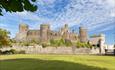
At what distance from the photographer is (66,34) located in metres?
129

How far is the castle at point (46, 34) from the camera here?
12700 centimetres

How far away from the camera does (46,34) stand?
12594cm

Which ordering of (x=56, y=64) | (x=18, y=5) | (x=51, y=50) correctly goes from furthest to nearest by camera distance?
(x=51, y=50) < (x=56, y=64) < (x=18, y=5)

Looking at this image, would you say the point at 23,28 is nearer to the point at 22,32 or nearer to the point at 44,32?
the point at 22,32

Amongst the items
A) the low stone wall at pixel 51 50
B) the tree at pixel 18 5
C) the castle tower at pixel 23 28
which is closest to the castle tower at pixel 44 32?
the castle tower at pixel 23 28

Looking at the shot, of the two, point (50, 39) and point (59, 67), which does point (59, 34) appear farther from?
point (59, 67)

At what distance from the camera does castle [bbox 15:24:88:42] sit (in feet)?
417

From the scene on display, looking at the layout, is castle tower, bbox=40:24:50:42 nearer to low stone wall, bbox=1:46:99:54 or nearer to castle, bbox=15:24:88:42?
castle, bbox=15:24:88:42

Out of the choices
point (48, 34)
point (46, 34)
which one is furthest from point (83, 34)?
point (46, 34)

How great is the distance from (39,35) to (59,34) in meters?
9.26

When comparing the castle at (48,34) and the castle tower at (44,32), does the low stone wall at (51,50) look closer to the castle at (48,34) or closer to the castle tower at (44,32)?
the castle at (48,34)

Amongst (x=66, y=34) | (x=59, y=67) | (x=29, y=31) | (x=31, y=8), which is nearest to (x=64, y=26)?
(x=66, y=34)

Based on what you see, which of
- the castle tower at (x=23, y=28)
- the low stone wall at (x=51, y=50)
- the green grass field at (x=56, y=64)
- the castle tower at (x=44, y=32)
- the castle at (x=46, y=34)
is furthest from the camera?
the castle tower at (x=23, y=28)

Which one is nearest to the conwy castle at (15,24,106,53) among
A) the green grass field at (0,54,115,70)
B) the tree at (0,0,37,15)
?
the green grass field at (0,54,115,70)
